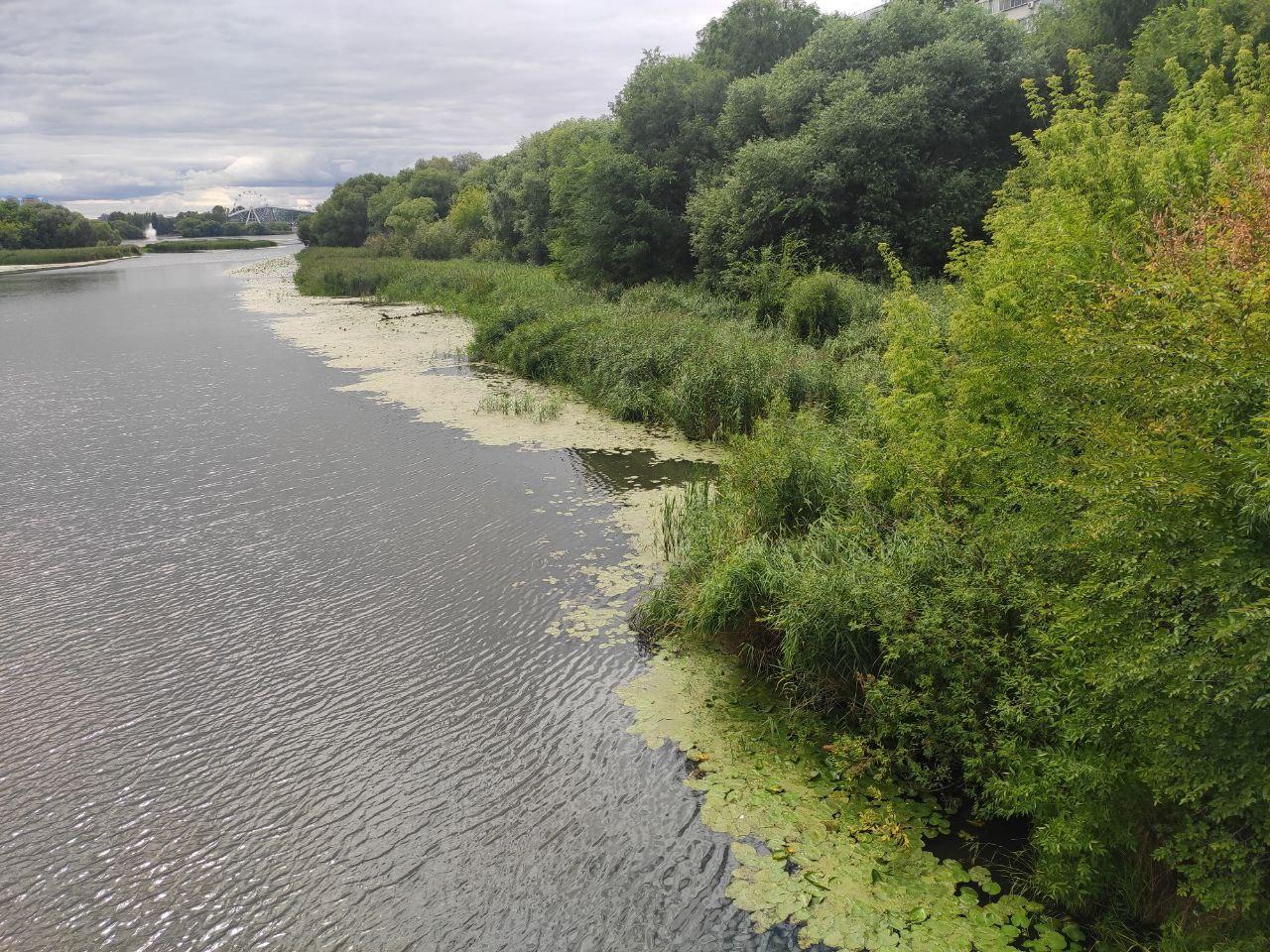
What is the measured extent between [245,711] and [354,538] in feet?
12.3

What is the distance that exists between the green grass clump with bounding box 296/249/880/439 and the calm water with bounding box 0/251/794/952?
7.03 ft

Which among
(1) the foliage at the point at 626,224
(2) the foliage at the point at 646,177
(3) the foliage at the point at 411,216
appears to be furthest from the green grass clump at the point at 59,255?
(1) the foliage at the point at 626,224

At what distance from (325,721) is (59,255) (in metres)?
95.6

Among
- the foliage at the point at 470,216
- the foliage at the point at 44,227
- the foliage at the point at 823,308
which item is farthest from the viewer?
the foliage at the point at 44,227

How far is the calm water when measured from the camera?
196 inches

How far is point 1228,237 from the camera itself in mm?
4789

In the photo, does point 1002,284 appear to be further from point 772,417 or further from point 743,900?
point 743,900

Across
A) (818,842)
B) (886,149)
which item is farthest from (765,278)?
(818,842)

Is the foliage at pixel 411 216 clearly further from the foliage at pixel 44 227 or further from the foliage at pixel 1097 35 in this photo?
the foliage at pixel 44 227

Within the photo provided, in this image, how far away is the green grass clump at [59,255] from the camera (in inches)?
2997

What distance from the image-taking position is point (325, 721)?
22.3 ft

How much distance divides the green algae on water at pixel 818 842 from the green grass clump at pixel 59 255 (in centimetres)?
9297

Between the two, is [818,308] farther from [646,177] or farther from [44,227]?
[44,227]

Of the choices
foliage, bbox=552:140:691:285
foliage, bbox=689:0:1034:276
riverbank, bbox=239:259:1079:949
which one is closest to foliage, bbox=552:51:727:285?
foliage, bbox=552:140:691:285
